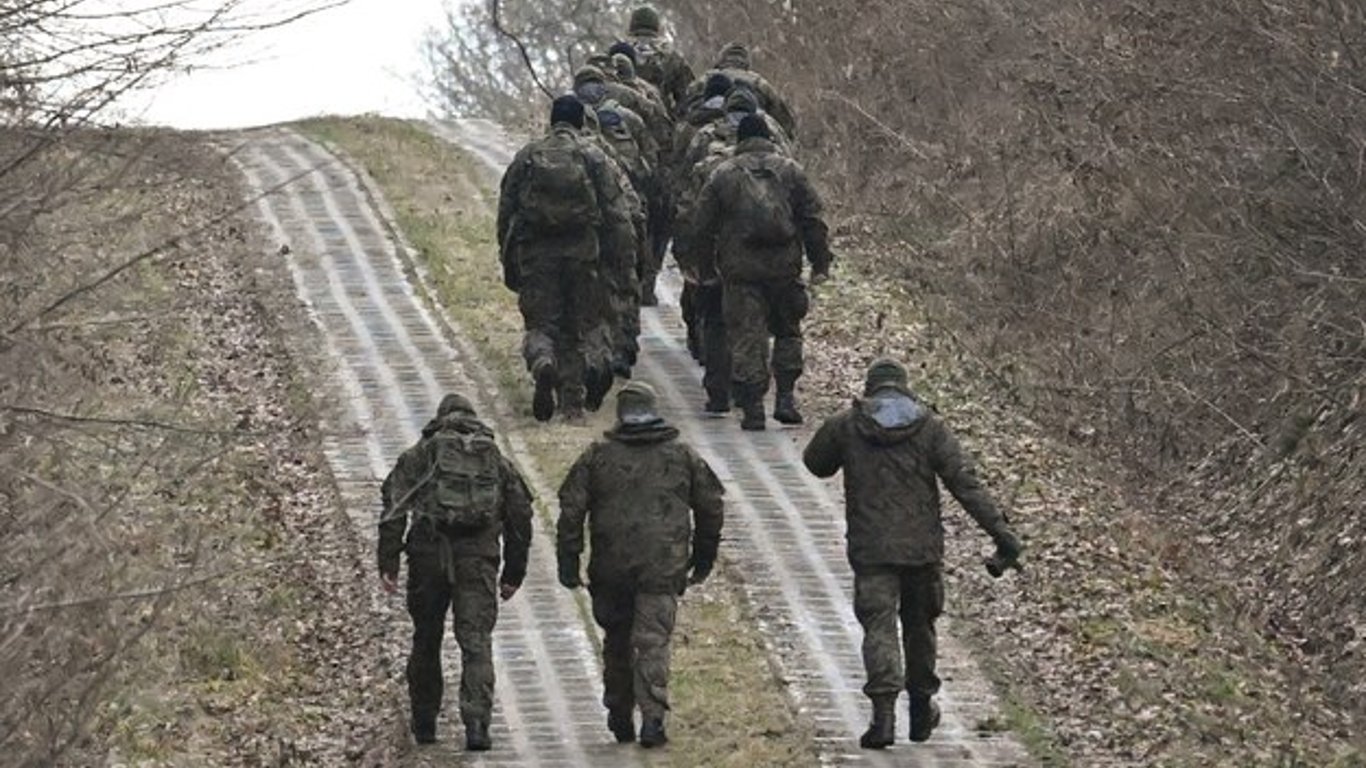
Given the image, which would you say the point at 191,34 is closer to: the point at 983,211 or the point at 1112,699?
the point at 1112,699

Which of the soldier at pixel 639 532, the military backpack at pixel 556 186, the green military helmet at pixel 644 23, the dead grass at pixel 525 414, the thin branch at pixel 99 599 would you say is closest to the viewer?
the thin branch at pixel 99 599

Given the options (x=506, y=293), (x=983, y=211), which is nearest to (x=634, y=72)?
(x=506, y=293)

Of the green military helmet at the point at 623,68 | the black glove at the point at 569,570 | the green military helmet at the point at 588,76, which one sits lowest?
the black glove at the point at 569,570

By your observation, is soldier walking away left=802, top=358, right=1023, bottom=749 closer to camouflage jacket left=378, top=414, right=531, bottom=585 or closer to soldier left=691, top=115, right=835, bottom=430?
camouflage jacket left=378, top=414, right=531, bottom=585

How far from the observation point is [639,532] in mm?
16328

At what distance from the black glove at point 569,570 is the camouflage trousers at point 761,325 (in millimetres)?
7129

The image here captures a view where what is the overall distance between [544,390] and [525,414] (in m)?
0.83

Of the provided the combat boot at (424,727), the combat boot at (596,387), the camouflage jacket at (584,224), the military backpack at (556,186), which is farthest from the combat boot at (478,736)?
the combat boot at (596,387)

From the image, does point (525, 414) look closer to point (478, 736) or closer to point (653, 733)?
point (478, 736)

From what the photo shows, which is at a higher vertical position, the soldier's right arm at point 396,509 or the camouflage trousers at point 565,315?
the soldier's right arm at point 396,509

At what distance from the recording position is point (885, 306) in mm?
29000

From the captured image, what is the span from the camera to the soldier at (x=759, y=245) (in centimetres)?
2294

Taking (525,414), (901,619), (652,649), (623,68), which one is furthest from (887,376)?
(623,68)

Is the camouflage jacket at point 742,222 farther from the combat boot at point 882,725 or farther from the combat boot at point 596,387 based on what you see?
the combat boot at point 882,725
